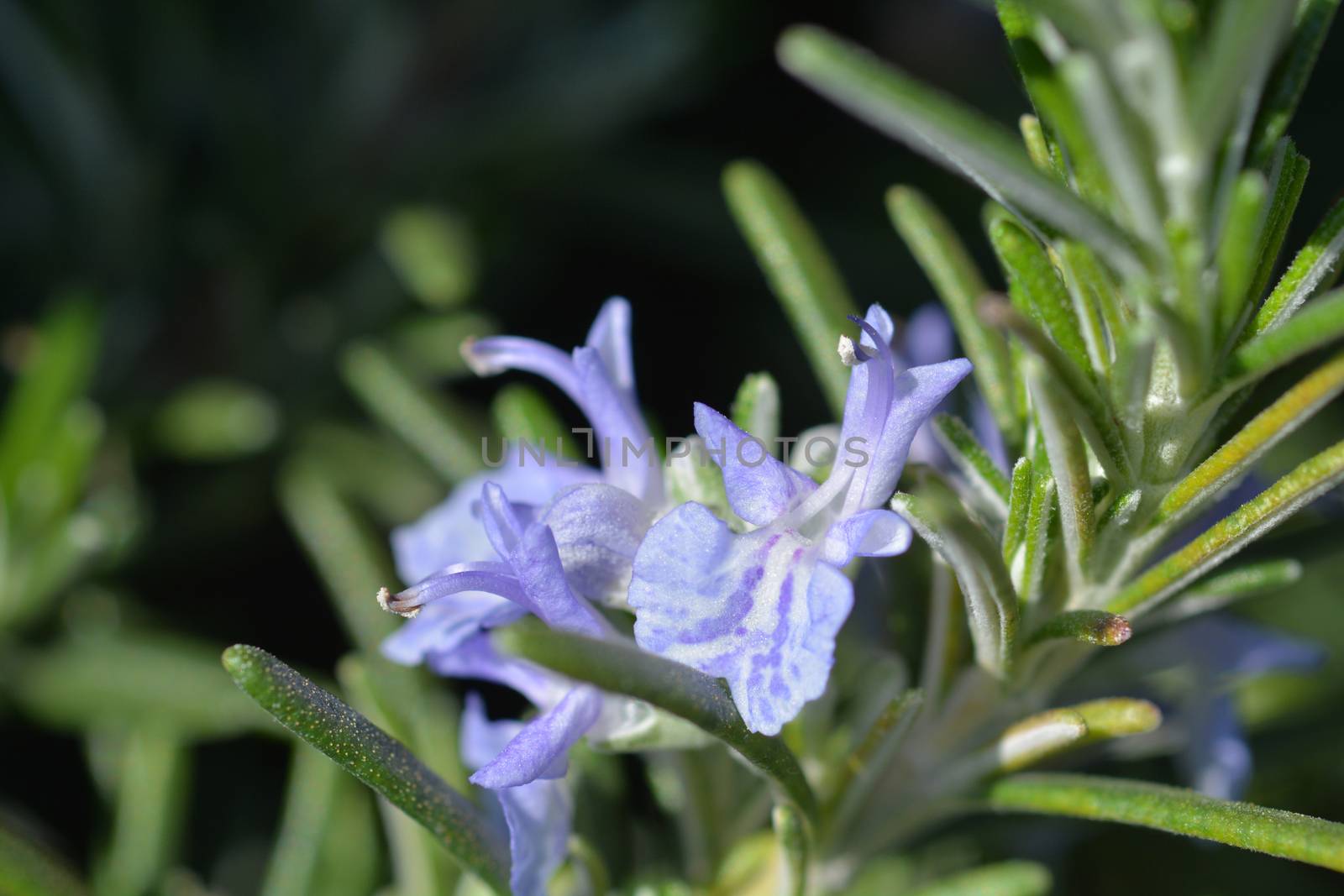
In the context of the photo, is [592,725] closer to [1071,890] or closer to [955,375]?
[955,375]

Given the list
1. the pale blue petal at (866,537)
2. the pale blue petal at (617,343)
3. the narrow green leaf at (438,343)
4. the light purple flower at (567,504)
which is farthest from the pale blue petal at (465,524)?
the narrow green leaf at (438,343)

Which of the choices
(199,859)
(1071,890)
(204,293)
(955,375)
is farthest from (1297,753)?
(204,293)

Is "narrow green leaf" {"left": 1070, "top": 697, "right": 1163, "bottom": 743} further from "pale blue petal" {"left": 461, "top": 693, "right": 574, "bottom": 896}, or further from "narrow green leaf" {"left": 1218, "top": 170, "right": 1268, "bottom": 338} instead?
"pale blue petal" {"left": 461, "top": 693, "right": 574, "bottom": 896}

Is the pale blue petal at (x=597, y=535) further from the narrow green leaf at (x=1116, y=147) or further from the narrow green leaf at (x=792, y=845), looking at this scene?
the narrow green leaf at (x=1116, y=147)

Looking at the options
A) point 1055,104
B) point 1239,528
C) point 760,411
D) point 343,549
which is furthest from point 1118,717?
point 343,549

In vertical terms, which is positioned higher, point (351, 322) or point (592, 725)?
point (351, 322)
